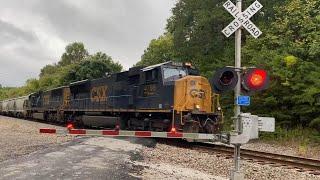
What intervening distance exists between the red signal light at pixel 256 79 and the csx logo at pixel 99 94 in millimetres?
19149

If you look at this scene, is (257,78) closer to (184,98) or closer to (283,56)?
(184,98)

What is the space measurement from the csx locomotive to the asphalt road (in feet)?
9.50

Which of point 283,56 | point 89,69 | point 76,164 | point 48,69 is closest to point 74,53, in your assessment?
point 48,69

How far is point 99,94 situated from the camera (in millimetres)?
28438

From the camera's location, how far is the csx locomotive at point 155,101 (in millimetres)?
20094

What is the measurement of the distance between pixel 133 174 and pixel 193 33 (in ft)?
98.8

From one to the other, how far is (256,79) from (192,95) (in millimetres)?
11731

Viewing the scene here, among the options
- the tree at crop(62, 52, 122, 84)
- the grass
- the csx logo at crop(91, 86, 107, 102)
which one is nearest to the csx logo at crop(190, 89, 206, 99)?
the grass

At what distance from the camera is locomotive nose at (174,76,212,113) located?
2008 cm

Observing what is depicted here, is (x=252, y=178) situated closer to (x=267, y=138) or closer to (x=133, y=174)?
(x=133, y=174)

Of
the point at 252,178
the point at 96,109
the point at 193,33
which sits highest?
the point at 193,33

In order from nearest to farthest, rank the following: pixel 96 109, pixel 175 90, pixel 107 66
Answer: pixel 175 90
pixel 96 109
pixel 107 66

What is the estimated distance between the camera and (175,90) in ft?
66.1

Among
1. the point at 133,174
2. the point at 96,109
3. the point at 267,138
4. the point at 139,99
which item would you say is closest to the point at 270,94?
the point at 267,138
